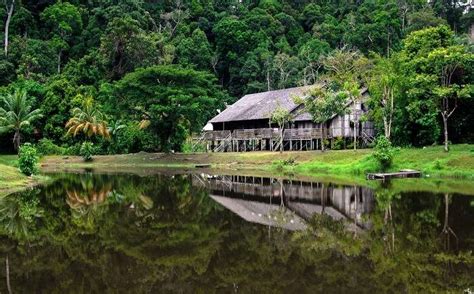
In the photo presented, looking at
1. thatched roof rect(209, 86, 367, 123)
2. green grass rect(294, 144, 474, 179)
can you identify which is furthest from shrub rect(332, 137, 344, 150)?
A: green grass rect(294, 144, 474, 179)

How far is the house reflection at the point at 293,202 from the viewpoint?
1834cm

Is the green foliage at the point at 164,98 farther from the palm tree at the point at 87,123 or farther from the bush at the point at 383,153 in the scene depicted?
the bush at the point at 383,153

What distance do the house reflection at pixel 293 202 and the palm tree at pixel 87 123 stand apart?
111 ft

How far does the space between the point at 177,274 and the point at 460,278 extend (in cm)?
566

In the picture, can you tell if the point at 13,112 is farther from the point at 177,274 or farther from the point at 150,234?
the point at 177,274

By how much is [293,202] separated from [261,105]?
40110mm

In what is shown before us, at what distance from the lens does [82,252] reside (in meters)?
13.1

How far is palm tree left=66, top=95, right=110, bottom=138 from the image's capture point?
6281 cm

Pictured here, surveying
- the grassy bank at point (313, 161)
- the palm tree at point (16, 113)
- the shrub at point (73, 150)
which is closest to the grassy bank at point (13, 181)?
the grassy bank at point (313, 161)

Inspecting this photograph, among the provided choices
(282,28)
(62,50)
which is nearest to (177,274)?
(62,50)

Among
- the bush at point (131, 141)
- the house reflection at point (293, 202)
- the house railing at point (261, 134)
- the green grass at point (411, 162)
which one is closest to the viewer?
the house reflection at point (293, 202)

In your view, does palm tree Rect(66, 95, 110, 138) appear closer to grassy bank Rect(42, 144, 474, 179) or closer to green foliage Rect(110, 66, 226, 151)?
grassy bank Rect(42, 144, 474, 179)

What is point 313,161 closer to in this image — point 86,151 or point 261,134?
point 261,134

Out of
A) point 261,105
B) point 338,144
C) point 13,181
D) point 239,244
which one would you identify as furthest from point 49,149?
point 239,244
